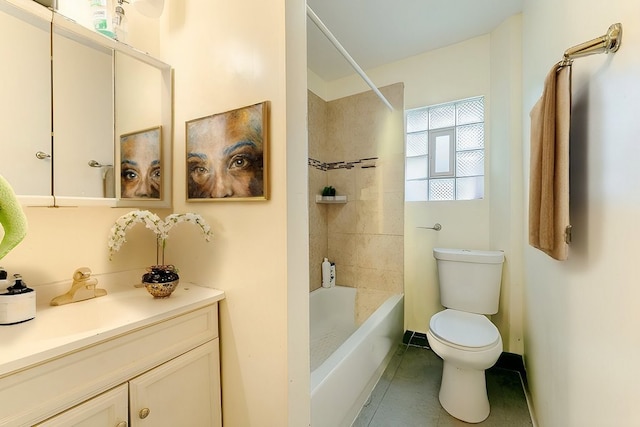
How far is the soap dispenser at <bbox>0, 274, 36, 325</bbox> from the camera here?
2.56 feet

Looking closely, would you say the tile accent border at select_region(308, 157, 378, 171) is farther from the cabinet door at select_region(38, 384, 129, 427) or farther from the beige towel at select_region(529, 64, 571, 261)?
the cabinet door at select_region(38, 384, 129, 427)

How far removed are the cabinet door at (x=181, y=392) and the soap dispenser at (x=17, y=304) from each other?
1.27ft

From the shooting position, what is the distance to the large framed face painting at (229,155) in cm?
100

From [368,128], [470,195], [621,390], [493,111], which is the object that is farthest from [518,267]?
[368,128]

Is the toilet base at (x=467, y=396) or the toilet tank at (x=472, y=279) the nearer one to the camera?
the toilet base at (x=467, y=396)

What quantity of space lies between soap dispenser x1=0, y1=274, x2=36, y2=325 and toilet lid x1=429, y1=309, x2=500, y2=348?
182cm

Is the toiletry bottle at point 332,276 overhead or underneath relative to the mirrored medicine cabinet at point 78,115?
underneath

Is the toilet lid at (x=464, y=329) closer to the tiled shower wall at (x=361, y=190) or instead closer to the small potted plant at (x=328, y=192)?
the tiled shower wall at (x=361, y=190)

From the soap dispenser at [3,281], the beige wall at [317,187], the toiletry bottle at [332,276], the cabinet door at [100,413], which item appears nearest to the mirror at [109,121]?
the soap dispenser at [3,281]

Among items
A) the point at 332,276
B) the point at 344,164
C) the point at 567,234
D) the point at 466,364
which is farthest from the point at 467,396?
the point at 344,164

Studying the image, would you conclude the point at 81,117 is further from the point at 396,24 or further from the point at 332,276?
the point at 332,276

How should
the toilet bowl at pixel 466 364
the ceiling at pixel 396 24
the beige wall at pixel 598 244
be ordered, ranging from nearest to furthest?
the beige wall at pixel 598 244
the toilet bowl at pixel 466 364
the ceiling at pixel 396 24

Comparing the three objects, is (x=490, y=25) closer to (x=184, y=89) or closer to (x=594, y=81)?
(x=594, y=81)

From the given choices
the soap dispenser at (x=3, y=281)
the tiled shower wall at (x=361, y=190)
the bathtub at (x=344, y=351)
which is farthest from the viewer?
the tiled shower wall at (x=361, y=190)
